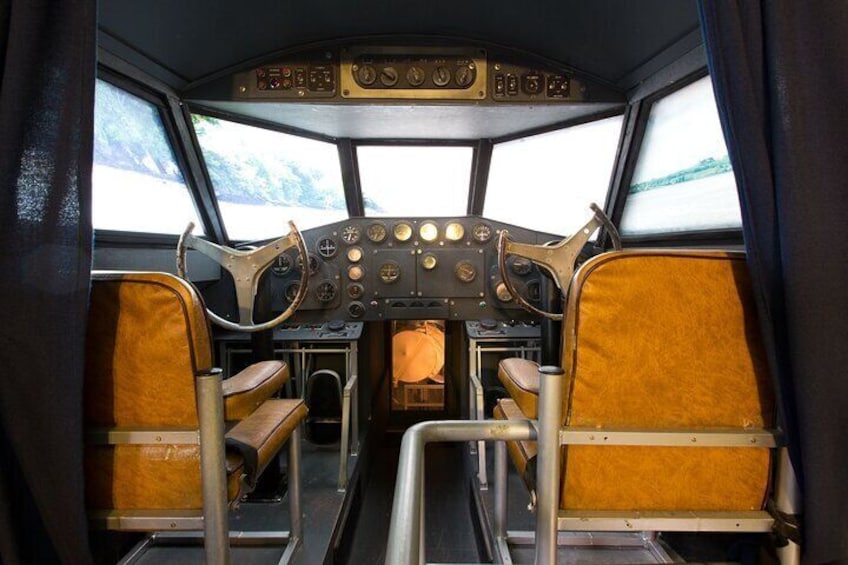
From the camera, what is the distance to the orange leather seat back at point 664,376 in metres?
0.96

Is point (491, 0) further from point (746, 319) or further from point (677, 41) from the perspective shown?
point (746, 319)

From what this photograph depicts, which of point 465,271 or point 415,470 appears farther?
point 465,271

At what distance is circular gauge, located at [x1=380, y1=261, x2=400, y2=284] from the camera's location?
3074 millimetres

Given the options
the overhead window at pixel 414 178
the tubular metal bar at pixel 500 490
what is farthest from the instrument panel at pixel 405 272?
the tubular metal bar at pixel 500 490

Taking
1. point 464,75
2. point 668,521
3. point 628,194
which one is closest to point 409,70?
point 464,75

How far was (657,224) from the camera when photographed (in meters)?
2.68

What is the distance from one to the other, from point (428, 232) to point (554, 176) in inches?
48.0

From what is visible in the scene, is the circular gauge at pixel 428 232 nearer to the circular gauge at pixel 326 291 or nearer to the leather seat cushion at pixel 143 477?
the circular gauge at pixel 326 291

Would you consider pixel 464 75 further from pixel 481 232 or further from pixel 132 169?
pixel 132 169

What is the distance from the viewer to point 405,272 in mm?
3104

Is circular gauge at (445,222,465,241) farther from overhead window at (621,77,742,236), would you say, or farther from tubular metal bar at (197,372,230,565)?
tubular metal bar at (197,372,230,565)

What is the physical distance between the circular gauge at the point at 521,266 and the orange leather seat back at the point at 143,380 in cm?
229

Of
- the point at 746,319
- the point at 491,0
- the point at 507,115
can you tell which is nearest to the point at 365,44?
the point at 491,0

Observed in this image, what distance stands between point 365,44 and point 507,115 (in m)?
0.97
